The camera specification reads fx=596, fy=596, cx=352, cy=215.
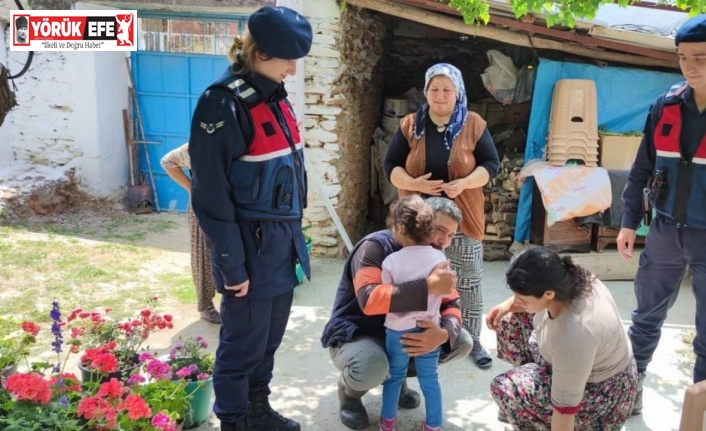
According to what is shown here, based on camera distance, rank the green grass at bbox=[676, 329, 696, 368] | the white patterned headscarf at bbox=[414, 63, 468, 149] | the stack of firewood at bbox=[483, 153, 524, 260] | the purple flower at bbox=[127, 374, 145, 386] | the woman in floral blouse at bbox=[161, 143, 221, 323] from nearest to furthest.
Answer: the purple flower at bbox=[127, 374, 145, 386]
the white patterned headscarf at bbox=[414, 63, 468, 149]
the green grass at bbox=[676, 329, 696, 368]
the woman in floral blouse at bbox=[161, 143, 221, 323]
the stack of firewood at bbox=[483, 153, 524, 260]

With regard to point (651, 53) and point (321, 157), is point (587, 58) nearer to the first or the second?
point (651, 53)

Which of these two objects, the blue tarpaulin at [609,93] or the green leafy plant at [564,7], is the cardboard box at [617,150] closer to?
the blue tarpaulin at [609,93]

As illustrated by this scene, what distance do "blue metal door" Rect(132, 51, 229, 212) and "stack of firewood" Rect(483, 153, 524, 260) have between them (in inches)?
136

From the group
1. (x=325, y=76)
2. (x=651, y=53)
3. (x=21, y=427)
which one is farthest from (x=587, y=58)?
(x=21, y=427)

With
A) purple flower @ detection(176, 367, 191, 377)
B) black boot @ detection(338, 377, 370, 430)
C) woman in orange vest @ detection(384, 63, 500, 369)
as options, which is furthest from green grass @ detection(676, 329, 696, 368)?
purple flower @ detection(176, 367, 191, 377)

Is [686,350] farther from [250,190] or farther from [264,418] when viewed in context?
[250,190]

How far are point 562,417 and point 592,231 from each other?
142 inches

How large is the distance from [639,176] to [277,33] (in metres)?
1.89

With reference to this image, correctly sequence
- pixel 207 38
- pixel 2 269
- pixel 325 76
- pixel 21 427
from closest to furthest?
pixel 21 427, pixel 2 269, pixel 325 76, pixel 207 38

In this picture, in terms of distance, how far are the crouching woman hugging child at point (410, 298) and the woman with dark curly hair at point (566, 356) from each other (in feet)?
0.91

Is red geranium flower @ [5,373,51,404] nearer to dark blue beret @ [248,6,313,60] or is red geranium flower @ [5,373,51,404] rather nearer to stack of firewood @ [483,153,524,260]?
dark blue beret @ [248,6,313,60]

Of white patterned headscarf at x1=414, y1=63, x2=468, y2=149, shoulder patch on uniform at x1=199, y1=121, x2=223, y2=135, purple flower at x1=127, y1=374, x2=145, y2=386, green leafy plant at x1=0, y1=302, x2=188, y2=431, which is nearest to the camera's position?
green leafy plant at x1=0, y1=302, x2=188, y2=431

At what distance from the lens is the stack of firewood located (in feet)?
18.3

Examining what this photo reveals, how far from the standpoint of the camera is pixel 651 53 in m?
5.13
